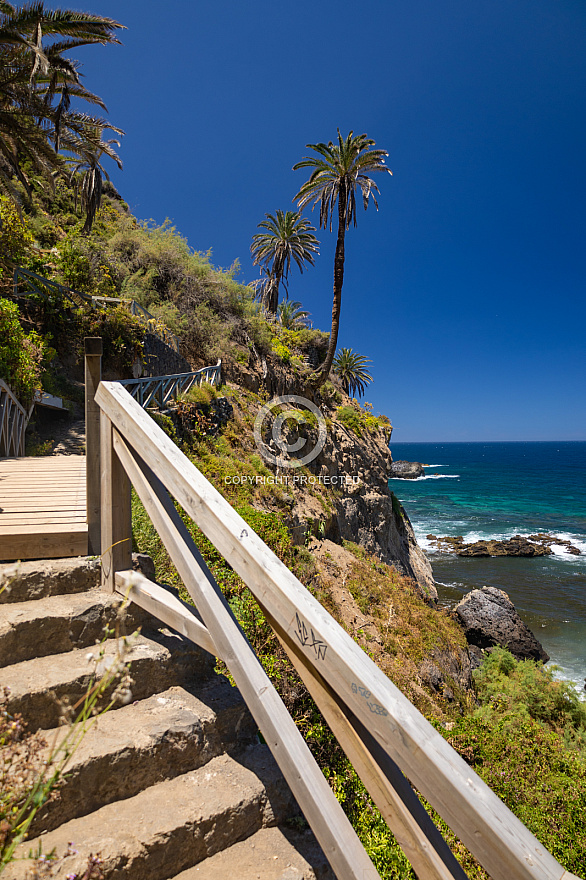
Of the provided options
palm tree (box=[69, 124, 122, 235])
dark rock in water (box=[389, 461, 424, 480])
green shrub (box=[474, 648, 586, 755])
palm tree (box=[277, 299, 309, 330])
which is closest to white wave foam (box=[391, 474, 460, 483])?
dark rock in water (box=[389, 461, 424, 480])

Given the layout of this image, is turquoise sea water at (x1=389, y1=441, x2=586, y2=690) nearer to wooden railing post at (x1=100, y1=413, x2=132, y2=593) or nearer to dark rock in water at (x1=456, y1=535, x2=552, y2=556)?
dark rock in water at (x1=456, y1=535, x2=552, y2=556)

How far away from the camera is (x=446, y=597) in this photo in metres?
23.0

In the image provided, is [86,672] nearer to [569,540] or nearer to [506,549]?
[506,549]

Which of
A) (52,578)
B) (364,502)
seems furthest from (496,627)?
(52,578)

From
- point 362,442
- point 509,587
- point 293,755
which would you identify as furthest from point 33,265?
point 509,587

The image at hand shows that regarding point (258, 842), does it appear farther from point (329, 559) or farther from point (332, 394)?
point (332, 394)

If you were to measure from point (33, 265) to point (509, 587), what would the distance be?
2915 centimetres

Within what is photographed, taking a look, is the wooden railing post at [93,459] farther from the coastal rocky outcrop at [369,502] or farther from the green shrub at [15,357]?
the coastal rocky outcrop at [369,502]

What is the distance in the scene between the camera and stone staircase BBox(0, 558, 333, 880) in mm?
1760

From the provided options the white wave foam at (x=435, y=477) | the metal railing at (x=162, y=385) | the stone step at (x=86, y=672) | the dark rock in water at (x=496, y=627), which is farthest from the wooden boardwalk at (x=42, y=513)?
the white wave foam at (x=435, y=477)

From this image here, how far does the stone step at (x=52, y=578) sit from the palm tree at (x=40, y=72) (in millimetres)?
11280

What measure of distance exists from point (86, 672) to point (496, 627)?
16.1 m

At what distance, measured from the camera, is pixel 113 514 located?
9.17 feet

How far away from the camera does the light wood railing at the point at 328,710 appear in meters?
1.14
